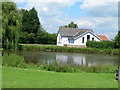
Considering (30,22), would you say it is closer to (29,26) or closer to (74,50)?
→ (29,26)

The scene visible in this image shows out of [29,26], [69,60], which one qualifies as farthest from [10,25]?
[29,26]

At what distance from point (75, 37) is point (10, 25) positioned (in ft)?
90.3

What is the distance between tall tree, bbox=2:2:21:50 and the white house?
26018 mm

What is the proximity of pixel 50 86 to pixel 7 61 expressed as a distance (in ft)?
27.0

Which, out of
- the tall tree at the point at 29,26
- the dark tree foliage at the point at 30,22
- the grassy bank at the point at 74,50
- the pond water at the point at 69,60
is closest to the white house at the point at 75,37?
the tall tree at the point at 29,26

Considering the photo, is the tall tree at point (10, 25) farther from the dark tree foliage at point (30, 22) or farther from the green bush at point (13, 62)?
the dark tree foliage at point (30, 22)

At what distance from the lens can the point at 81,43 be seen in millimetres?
55875

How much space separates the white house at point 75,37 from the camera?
55.2 m

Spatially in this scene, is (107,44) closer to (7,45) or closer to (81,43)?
(81,43)

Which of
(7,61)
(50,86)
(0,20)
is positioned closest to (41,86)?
(50,86)

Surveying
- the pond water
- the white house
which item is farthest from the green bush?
the white house

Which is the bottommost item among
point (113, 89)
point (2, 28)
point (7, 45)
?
point (113, 89)

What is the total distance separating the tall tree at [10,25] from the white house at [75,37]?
26.0 m

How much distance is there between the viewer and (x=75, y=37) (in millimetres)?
55812
